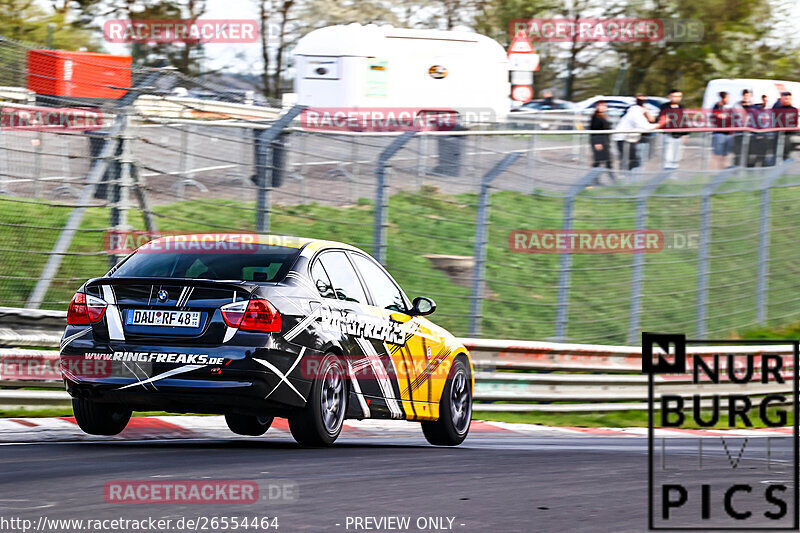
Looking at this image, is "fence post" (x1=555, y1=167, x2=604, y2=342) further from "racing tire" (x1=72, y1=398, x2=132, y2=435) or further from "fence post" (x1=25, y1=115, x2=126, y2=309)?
"racing tire" (x1=72, y1=398, x2=132, y2=435)

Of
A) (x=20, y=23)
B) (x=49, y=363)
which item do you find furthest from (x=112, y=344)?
(x=20, y=23)

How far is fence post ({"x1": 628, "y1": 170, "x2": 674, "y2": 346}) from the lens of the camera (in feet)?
49.5

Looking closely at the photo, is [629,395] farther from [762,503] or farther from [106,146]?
[762,503]

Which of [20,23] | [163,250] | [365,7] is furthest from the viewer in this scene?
[365,7]

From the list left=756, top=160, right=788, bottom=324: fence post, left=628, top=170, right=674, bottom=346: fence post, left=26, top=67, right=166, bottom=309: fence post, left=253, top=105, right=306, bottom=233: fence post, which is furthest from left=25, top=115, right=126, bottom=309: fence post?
left=756, top=160, right=788, bottom=324: fence post

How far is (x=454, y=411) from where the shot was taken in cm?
987

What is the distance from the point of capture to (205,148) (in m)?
12.4

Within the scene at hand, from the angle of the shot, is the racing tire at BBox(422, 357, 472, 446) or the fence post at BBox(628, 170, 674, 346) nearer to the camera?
the racing tire at BBox(422, 357, 472, 446)

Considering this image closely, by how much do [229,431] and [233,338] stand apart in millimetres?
2253

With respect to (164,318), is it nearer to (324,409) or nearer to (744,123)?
(324,409)

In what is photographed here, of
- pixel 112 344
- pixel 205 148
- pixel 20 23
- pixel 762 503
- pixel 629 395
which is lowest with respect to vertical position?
pixel 629 395

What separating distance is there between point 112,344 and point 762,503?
151 inches

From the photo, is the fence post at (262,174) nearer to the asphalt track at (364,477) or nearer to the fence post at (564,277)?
the asphalt track at (364,477)

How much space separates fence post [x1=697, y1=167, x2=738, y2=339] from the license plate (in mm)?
9580
